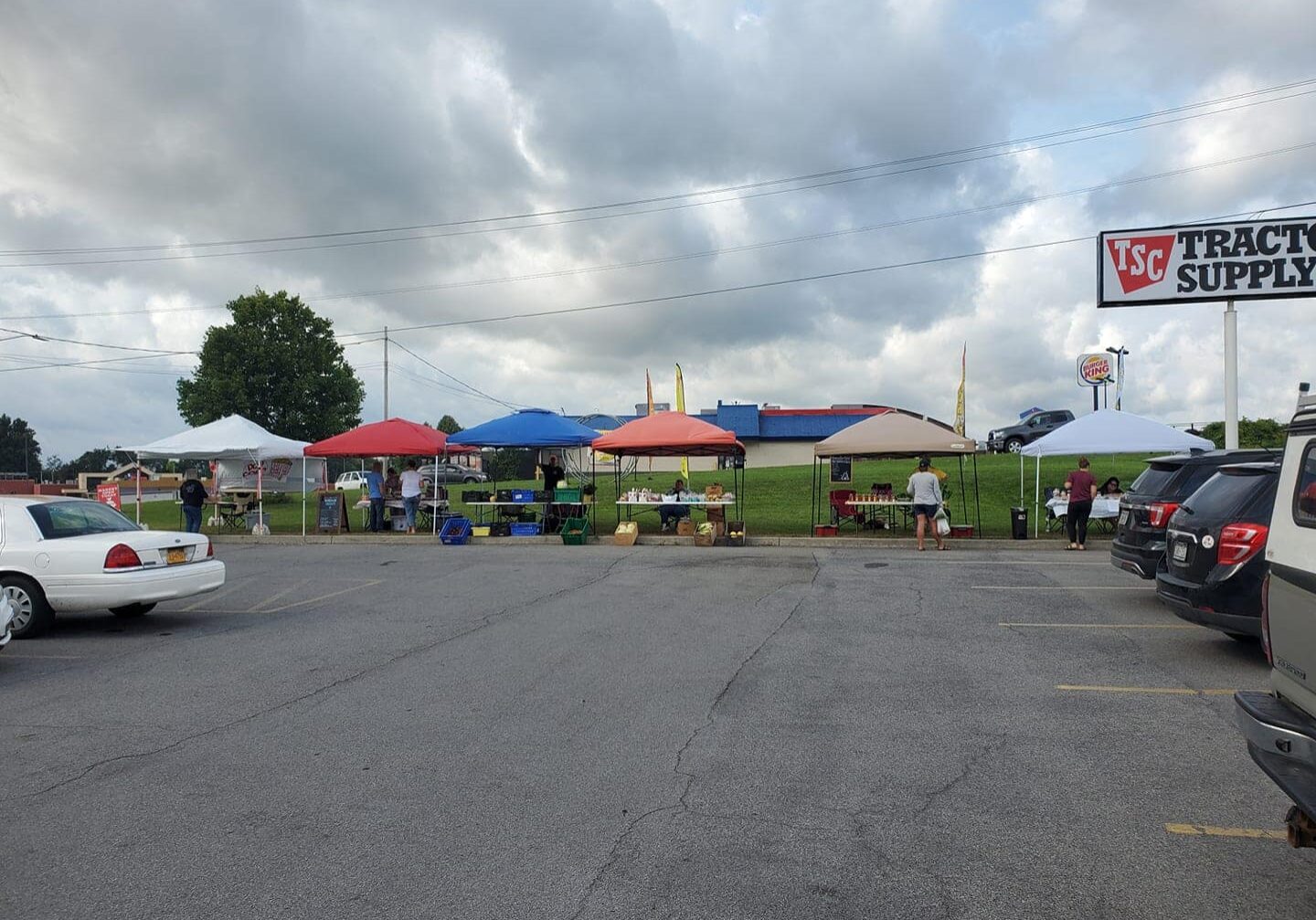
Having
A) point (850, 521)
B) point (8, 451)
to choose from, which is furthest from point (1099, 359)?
point (8, 451)

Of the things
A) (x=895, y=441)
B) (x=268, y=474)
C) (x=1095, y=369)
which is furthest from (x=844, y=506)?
(x=1095, y=369)

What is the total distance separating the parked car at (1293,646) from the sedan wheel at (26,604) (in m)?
10.6

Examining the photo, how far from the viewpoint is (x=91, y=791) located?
5.18 meters

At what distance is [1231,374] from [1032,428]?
21.3 m

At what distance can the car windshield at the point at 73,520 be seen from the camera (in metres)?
9.93

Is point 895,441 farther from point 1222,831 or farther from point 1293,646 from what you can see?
point 1293,646

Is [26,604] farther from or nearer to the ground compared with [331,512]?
nearer to the ground

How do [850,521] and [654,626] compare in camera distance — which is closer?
[654,626]

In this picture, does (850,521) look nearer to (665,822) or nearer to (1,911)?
(665,822)

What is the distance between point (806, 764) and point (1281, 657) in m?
2.62

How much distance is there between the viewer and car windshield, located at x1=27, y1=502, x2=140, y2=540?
993cm

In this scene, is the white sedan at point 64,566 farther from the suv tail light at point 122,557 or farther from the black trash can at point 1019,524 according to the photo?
the black trash can at point 1019,524

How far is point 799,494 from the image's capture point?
108 ft

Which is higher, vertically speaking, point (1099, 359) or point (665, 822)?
point (1099, 359)
